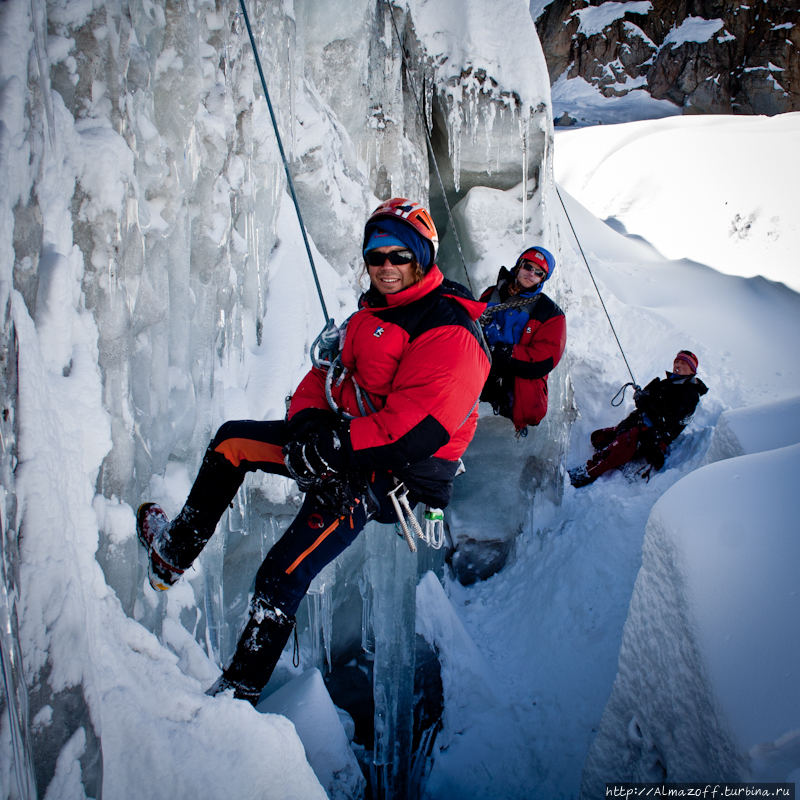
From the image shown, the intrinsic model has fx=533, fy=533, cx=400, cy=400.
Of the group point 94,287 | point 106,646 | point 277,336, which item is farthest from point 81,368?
point 277,336

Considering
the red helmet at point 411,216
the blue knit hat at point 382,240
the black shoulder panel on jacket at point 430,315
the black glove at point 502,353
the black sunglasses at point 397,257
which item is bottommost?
the black glove at point 502,353

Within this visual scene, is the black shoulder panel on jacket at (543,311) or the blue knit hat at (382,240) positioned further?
the black shoulder panel on jacket at (543,311)

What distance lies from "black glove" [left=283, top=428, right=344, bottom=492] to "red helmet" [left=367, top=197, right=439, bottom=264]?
0.77 m

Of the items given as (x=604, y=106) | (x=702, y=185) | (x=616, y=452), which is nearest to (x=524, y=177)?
(x=616, y=452)

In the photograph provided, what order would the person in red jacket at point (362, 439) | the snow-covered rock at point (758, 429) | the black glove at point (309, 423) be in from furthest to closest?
the snow-covered rock at point (758, 429) → the black glove at point (309, 423) → the person in red jacket at point (362, 439)

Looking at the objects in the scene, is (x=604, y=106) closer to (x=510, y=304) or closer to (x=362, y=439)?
(x=510, y=304)

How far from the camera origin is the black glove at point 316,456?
1.83 meters

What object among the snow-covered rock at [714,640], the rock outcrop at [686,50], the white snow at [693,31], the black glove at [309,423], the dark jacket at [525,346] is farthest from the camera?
the white snow at [693,31]

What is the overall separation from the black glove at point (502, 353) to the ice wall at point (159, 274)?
45.4 inches

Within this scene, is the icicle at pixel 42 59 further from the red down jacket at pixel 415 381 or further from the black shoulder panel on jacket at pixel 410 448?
the black shoulder panel on jacket at pixel 410 448

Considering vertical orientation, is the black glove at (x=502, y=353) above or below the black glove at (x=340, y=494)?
below

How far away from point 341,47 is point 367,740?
18.7ft

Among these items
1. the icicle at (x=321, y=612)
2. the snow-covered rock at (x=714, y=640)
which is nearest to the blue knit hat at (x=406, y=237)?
the snow-covered rock at (x=714, y=640)

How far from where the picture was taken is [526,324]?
392 centimetres
